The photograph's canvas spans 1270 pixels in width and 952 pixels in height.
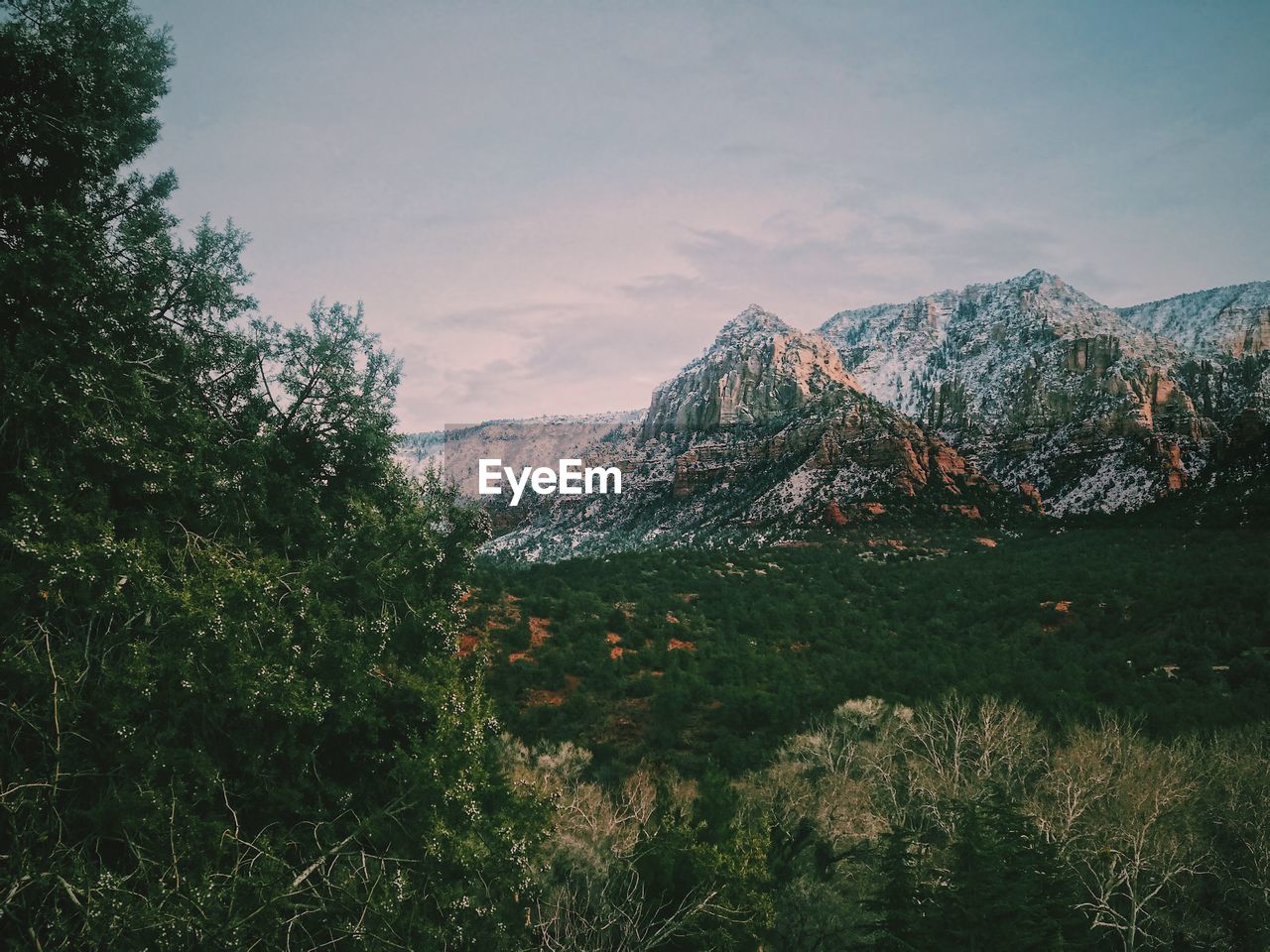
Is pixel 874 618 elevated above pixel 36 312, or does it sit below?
below

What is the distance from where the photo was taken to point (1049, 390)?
4646 inches

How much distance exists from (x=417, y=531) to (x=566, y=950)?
29.8 feet

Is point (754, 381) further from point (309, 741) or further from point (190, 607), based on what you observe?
point (190, 607)

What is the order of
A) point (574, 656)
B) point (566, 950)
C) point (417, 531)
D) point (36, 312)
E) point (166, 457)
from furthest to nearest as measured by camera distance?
1. point (574, 656)
2. point (566, 950)
3. point (417, 531)
4. point (166, 457)
5. point (36, 312)

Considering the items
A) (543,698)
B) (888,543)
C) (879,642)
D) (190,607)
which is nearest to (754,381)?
(888,543)

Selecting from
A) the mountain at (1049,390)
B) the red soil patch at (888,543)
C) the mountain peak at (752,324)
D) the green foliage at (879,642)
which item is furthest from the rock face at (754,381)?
the green foliage at (879,642)

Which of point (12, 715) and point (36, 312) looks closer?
point (12, 715)

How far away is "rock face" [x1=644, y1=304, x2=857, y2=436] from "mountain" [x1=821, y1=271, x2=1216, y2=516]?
831 inches

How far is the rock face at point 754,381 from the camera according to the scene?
140250mm

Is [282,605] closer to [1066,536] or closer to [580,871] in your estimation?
[580,871]

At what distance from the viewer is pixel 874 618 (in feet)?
168

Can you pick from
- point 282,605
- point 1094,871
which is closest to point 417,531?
point 282,605

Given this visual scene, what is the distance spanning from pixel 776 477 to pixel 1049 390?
2180 inches

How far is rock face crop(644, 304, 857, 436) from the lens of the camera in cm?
14025
